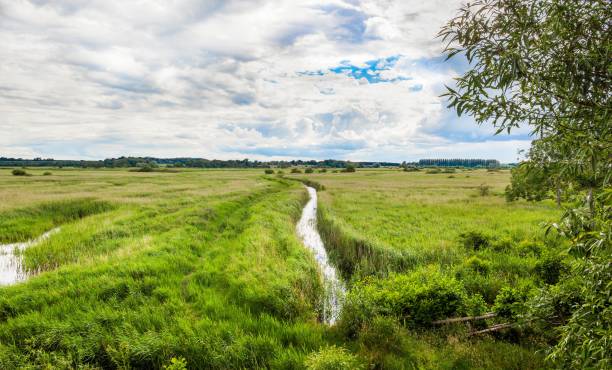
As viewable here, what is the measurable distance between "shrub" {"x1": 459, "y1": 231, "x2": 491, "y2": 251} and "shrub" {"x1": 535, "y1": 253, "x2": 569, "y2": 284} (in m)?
3.72

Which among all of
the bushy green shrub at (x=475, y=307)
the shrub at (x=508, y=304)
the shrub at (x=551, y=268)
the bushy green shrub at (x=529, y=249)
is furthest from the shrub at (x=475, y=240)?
the shrub at (x=508, y=304)

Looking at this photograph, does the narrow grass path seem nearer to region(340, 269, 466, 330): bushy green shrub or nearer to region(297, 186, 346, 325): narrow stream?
region(297, 186, 346, 325): narrow stream

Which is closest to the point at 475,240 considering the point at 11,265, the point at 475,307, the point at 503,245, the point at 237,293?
the point at 503,245

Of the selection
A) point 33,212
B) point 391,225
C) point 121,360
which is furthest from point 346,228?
point 33,212

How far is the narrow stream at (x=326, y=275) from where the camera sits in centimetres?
1096

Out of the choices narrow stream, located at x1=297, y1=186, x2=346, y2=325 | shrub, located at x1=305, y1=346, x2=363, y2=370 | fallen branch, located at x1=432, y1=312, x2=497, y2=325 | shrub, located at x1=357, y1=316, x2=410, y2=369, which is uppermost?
shrub, located at x1=305, y1=346, x2=363, y2=370

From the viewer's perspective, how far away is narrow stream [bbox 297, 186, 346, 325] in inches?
431

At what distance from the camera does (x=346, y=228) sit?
2170 centimetres

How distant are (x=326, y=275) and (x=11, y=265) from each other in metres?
15.0

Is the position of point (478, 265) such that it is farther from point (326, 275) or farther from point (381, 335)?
point (381, 335)

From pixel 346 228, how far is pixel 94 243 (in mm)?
15096

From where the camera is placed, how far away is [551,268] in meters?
12.0

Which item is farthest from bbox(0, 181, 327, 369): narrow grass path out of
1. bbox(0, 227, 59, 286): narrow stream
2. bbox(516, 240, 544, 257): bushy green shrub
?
bbox(516, 240, 544, 257): bushy green shrub

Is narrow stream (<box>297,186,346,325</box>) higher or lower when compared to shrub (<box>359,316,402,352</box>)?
lower
